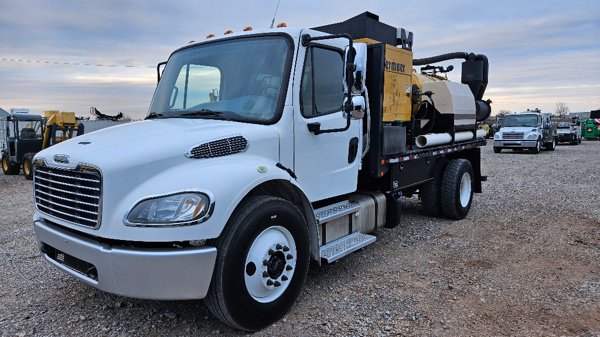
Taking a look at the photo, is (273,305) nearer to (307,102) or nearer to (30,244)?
(307,102)

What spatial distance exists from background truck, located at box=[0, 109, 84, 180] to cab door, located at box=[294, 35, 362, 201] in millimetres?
14418

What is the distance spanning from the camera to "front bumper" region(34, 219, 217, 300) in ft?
9.59

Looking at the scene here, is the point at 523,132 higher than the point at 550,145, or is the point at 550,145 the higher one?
the point at 523,132

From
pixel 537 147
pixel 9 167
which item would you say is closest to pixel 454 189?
pixel 9 167

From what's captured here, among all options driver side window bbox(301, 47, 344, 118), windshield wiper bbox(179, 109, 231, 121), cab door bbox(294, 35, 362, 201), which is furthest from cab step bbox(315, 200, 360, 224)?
windshield wiper bbox(179, 109, 231, 121)

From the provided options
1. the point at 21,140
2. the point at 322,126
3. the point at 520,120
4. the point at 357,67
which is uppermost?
the point at 520,120

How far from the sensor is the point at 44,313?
3891mm

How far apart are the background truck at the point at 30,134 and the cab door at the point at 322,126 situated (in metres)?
14.4

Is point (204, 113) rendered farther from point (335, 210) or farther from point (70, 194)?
point (335, 210)

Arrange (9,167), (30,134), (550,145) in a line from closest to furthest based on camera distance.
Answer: (9,167) → (30,134) → (550,145)

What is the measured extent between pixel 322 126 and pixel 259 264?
155cm

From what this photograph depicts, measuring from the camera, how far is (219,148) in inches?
135

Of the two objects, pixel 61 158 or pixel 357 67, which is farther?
pixel 357 67

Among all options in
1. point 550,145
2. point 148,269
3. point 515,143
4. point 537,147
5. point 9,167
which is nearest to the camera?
point 148,269
